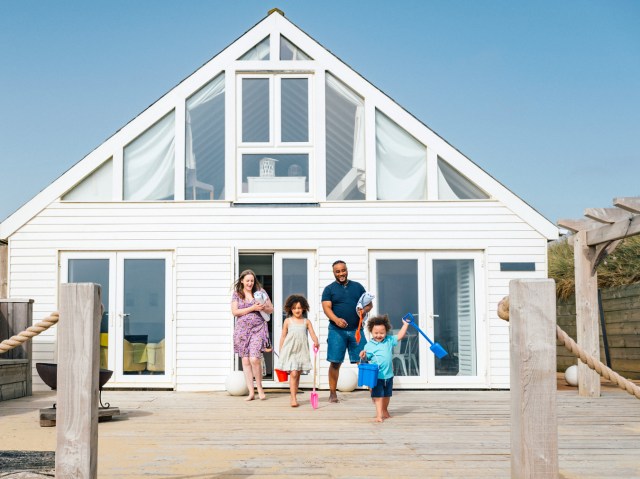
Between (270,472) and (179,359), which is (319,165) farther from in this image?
(270,472)

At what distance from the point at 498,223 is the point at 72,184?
593cm

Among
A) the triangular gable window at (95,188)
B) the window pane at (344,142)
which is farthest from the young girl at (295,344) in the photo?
the triangular gable window at (95,188)

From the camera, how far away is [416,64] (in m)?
16.4

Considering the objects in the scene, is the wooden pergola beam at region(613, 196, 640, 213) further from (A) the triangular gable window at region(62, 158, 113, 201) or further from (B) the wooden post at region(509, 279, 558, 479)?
(A) the triangular gable window at region(62, 158, 113, 201)

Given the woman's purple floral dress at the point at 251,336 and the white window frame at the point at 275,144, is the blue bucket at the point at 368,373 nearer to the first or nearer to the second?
the woman's purple floral dress at the point at 251,336

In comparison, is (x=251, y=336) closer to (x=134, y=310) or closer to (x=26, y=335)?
(x=134, y=310)

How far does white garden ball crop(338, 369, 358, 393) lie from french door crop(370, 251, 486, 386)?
658 mm

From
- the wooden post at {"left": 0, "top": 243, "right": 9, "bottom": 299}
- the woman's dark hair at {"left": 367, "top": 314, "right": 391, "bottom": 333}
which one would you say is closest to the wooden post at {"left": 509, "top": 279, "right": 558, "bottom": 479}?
the woman's dark hair at {"left": 367, "top": 314, "right": 391, "bottom": 333}

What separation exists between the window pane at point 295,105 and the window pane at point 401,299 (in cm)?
221

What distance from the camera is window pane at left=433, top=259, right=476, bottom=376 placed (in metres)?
11.5

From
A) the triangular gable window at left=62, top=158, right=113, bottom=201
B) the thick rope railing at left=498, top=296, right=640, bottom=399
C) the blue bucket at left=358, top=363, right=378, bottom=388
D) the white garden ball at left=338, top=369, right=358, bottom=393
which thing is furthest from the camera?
the triangular gable window at left=62, top=158, right=113, bottom=201

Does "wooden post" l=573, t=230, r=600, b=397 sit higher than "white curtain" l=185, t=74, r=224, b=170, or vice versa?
"white curtain" l=185, t=74, r=224, b=170

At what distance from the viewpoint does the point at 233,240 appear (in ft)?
37.7

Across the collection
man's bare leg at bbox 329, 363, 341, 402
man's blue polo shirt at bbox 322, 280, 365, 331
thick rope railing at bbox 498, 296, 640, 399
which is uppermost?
man's blue polo shirt at bbox 322, 280, 365, 331
